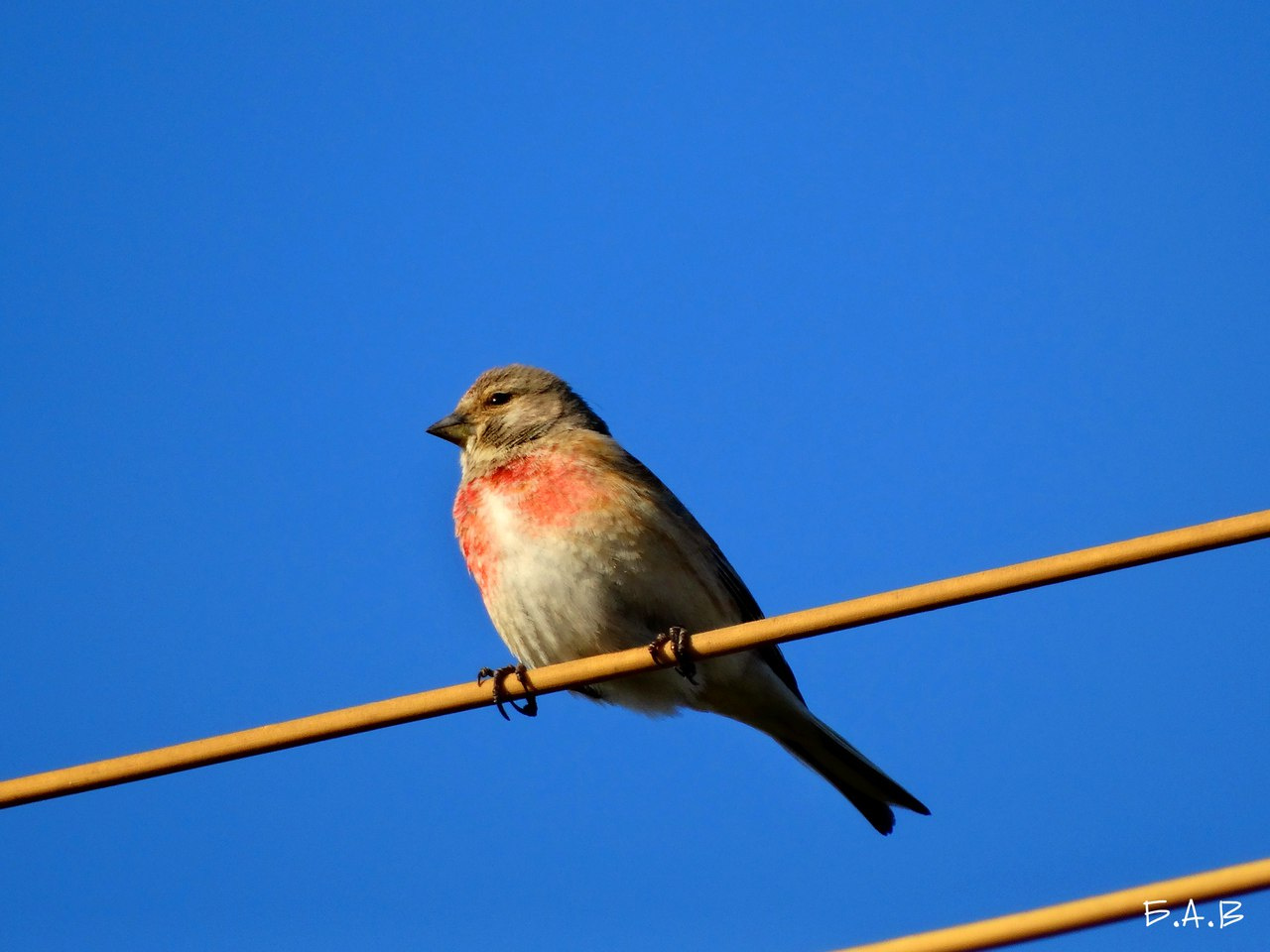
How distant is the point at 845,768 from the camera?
23.3 feet

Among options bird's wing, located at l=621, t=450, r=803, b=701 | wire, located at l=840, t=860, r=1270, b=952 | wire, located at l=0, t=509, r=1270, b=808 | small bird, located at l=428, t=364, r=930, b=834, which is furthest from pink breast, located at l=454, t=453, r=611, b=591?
wire, located at l=840, t=860, r=1270, b=952

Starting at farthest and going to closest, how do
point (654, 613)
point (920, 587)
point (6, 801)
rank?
point (654, 613)
point (6, 801)
point (920, 587)

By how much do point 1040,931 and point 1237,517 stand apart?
4.04ft

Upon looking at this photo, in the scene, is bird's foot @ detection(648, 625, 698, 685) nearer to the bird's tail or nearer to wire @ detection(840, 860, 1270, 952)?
the bird's tail

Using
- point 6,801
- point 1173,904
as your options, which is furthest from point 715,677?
Answer: point 1173,904

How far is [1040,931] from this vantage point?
3346mm

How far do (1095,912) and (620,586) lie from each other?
3.79 metres

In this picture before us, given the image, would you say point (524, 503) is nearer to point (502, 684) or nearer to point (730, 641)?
point (502, 684)

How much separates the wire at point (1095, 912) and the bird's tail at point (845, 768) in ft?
11.5

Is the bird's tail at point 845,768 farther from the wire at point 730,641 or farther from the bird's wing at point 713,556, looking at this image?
the wire at point 730,641

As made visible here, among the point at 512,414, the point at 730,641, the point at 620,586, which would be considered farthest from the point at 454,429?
the point at 730,641

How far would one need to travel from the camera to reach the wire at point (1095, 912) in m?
3.20

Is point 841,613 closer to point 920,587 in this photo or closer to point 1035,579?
point 920,587

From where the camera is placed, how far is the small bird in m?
6.91
